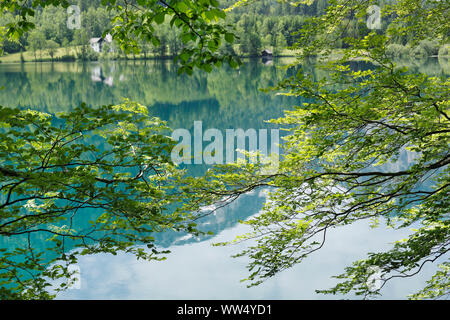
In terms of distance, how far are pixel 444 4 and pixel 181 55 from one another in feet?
15.4

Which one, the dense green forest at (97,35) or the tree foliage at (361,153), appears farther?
the dense green forest at (97,35)

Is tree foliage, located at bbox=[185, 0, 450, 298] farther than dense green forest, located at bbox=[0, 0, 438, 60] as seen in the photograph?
No

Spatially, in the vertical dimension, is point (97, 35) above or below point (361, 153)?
above

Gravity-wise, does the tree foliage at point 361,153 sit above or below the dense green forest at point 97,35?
below

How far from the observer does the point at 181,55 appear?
2.98m

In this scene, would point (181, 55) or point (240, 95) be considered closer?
point (181, 55)

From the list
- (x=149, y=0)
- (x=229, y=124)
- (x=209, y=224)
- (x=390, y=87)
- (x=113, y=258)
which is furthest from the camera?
(x=229, y=124)

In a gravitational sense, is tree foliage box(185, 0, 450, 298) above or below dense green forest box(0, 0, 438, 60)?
below

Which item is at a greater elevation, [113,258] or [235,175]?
[235,175]

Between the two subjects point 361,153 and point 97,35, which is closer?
point 361,153

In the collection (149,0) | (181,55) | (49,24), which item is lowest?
(181,55)
